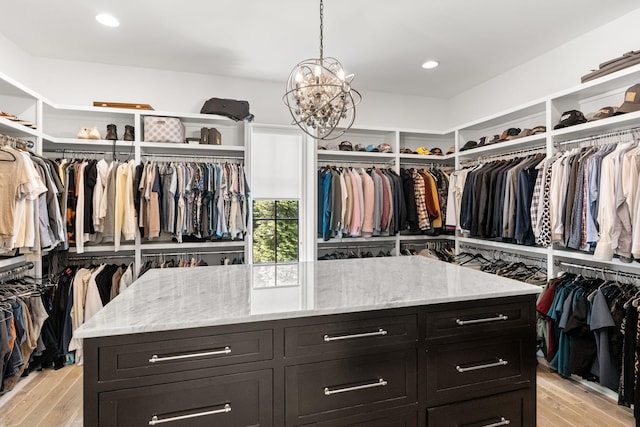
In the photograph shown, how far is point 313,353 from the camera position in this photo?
1322mm

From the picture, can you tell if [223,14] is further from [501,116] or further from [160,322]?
[501,116]

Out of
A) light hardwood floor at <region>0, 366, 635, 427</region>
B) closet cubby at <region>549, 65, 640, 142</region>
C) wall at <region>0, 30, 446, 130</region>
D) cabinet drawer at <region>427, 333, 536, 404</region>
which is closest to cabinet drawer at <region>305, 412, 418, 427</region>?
cabinet drawer at <region>427, 333, 536, 404</region>

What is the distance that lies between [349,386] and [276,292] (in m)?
0.49

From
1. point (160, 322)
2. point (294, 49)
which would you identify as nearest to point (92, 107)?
point (294, 49)

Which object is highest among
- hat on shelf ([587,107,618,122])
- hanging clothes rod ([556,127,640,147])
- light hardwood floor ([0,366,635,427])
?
hat on shelf ([587,107,618,122])

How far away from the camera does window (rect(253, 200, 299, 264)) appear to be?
4207 millimetres

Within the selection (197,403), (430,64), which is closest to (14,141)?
(197,403)

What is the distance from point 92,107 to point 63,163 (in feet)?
2.00

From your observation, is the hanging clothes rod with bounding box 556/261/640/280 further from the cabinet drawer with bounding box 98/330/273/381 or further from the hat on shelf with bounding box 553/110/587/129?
the cabinet drawer with bounding box 98/330/273/381

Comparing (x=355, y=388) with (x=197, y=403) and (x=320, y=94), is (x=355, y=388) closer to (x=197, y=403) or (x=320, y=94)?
(x=197, y=403)

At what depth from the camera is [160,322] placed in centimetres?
118

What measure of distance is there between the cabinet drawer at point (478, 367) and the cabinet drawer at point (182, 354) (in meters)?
0.73

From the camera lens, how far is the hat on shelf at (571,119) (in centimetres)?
278

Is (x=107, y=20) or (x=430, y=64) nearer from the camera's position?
(x=107, y=20)
